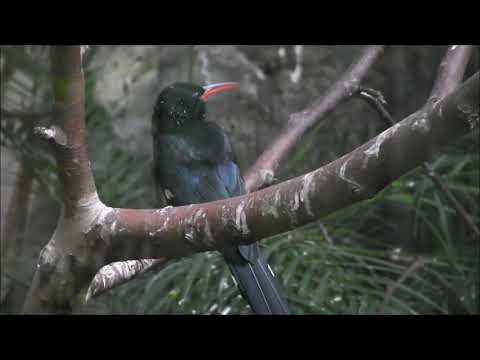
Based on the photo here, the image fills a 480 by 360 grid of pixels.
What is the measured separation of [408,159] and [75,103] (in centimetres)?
63

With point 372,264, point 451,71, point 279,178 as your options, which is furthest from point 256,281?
point 372,264

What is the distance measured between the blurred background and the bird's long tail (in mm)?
286

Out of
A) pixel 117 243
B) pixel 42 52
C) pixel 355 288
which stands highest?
pixel 42 52

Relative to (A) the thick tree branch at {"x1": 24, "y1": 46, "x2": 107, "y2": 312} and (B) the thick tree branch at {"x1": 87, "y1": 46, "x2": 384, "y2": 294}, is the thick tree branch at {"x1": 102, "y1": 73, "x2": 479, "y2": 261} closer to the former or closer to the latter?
(A) the thick tree branch at {"x1": 24, "y1": 46, "x2": 107, "y2": 312}

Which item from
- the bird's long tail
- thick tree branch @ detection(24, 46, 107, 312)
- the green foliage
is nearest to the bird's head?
the green foliage

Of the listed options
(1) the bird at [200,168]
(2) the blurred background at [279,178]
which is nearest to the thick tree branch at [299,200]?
(2) the blurred background at [279,178]

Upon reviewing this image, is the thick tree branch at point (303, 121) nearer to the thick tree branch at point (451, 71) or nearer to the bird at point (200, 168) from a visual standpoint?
the bird at point (200, 168)

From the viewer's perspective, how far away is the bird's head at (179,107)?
8.16 feet

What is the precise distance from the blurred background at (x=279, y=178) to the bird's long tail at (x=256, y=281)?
0.94 ft

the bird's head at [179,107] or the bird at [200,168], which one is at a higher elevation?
the bird's head at [179,107]

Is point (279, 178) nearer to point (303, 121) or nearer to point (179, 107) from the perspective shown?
point (303, 121)

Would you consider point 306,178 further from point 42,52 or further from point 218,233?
point 42,52
